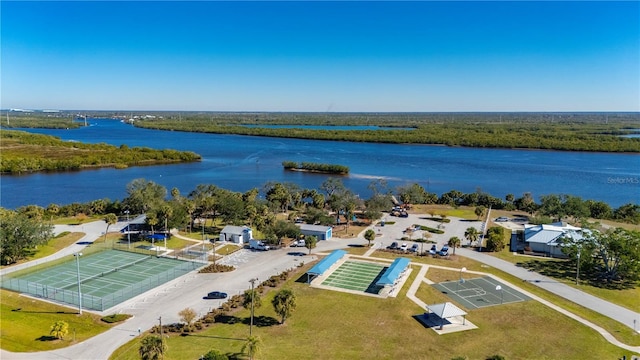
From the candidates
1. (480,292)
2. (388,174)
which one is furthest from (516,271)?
(388,174)

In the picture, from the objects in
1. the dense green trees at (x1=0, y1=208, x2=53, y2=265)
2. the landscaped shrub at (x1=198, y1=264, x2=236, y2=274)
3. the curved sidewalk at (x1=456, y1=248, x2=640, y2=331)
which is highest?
the dense green trees at (x1=0, y1=208, x2=53, y2=265)

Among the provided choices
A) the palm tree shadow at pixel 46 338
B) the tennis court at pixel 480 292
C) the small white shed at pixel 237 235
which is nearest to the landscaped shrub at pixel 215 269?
the small white shed at pixel 237 235

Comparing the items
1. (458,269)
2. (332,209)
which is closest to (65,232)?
(332,209)

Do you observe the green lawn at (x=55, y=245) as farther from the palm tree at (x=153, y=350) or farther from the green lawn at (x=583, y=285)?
the green lawn at (x=583, y=285)

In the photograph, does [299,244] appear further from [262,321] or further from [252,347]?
[252,347]

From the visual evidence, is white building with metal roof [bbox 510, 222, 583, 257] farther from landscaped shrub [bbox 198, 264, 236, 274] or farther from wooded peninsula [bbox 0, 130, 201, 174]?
Result: wooded peninsula [bbox 0, 130, 201, 174]

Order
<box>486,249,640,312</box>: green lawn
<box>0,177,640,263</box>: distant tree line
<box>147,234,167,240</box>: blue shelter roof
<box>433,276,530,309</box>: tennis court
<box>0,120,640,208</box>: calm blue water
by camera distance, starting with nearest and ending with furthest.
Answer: <box>433,276,530,309</box>: tennis court → <box>486,249,640,312</box>: green lawn → <box>147,234,167,240</box>: blue shelter roof → <box>0,177,640,263</box>: distant tree line → <box>0,120,640,208</box>: calm blue water

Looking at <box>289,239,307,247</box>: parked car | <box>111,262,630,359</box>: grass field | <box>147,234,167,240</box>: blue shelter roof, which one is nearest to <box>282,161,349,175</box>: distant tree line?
<box>289,239,307,247</box>: parked car

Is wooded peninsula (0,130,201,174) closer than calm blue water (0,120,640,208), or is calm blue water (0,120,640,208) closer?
calm blue water (0,120,640,208)
